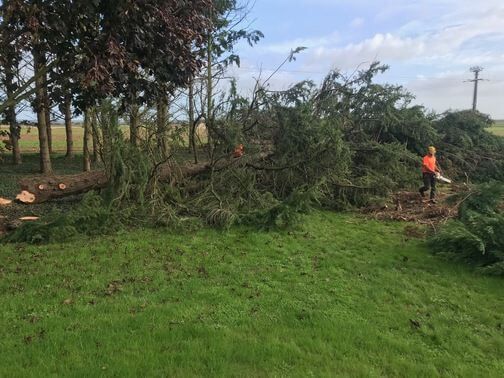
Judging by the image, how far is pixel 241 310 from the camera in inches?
193

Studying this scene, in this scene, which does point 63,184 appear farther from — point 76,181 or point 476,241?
point 476,241

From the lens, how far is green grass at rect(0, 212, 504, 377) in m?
3.84

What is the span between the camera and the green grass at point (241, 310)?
384cm

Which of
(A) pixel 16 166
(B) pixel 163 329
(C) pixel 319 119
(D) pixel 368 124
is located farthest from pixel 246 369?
(A) pixel 16 166

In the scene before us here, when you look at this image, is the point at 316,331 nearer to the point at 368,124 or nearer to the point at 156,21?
the point at 156,21

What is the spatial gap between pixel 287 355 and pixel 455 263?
4055 millimetres

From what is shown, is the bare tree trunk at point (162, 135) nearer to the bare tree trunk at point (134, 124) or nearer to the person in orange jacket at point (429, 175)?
the bare tree trunk at point (134, 124)

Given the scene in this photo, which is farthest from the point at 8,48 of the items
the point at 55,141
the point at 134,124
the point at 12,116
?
the point at 55,141

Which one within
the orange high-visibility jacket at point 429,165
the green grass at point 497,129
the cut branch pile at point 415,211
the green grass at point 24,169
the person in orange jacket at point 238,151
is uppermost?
the green grass at point 497,129

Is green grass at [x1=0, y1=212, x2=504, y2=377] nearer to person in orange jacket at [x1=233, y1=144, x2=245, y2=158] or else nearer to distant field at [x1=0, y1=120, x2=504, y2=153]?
person in orange jacket at [x1=233, y1=144, x2=245, y2=158]

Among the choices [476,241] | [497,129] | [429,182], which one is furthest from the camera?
[497,129]

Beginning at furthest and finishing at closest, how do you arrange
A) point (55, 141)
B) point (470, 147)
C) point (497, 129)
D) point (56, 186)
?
point (497, 129) → point (55, 141) → point (470, 147) → point (56, 186)

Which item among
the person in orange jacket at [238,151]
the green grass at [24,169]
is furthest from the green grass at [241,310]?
the green grass at [24,169]

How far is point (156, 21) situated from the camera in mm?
5711
